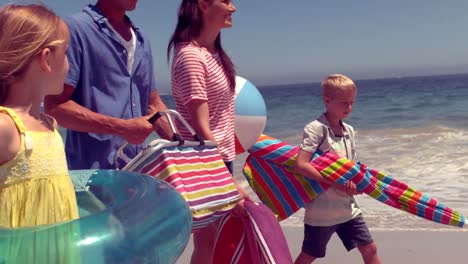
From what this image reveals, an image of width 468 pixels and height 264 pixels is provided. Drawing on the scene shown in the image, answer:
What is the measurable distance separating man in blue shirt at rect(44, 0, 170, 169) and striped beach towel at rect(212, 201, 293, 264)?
1.64 ft

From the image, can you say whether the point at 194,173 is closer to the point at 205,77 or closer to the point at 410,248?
the point at 205,77

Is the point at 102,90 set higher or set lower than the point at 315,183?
higher

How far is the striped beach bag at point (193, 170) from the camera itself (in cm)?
206

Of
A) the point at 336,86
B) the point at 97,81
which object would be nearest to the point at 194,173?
the point at 97,81

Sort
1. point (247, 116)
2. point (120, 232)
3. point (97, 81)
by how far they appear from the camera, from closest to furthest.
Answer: point (120, 232)
point (97, 81)
point (247, 116)

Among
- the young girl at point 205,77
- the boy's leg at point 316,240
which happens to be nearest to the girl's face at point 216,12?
the young girl at point 205,77

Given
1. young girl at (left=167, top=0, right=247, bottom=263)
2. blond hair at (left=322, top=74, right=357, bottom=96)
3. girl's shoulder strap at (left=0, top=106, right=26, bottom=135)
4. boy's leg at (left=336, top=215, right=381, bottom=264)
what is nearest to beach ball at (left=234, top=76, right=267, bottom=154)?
blond hair at (left=322, top=74, right=357, bottom=96)

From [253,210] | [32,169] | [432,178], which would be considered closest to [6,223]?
[32,169]

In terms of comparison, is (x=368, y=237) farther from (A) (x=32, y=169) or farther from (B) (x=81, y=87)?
(A) (x=32, y=169)

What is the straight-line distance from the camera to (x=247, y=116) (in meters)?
3.15

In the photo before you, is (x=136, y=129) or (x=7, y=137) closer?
(x=7, y=137)

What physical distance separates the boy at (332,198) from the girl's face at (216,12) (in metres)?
1.00

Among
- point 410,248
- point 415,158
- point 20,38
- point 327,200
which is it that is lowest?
point 415,158

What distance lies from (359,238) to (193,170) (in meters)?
1.55
